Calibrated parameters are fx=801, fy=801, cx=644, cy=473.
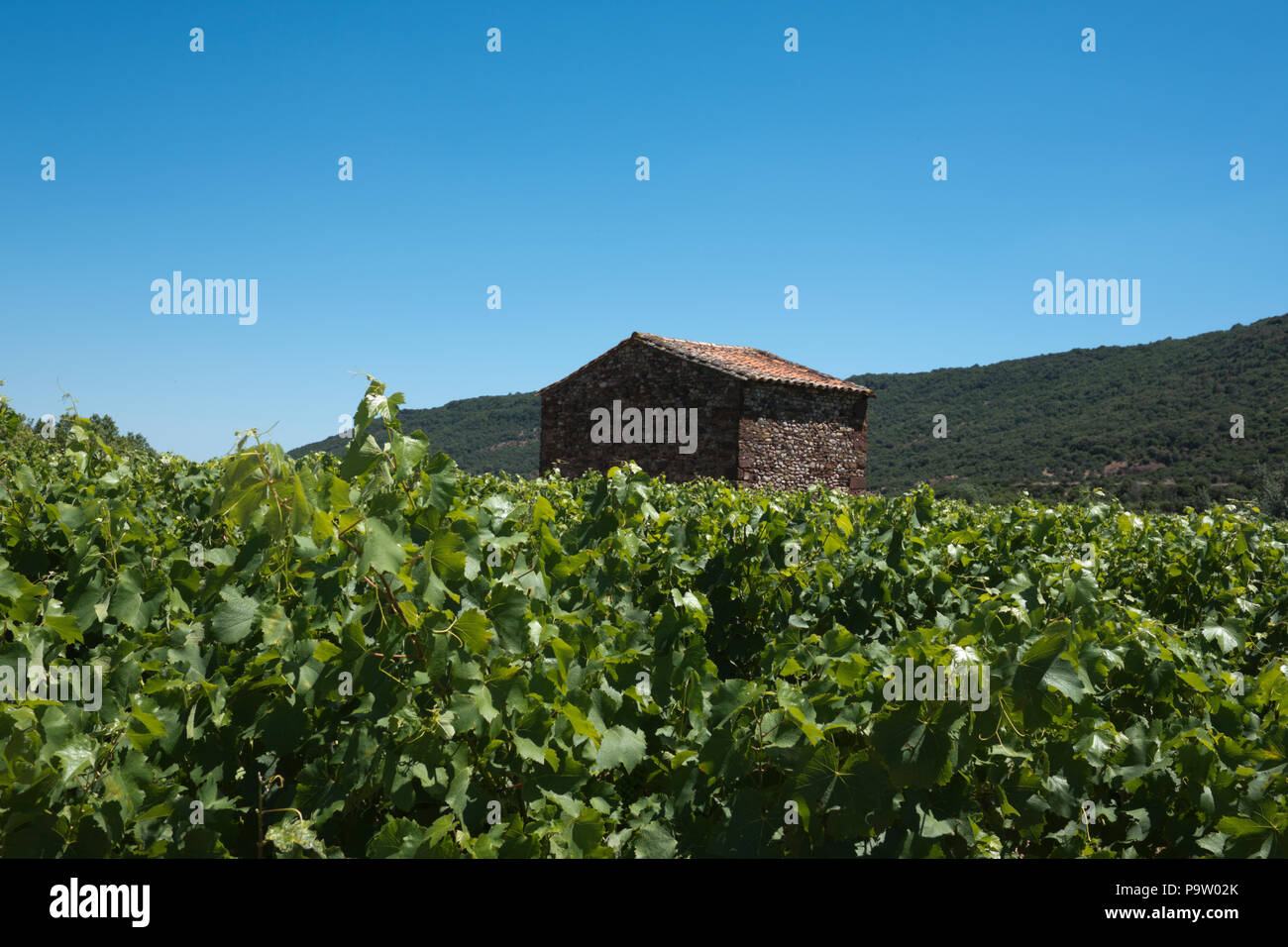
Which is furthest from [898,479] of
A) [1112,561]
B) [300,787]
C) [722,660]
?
[300,787]

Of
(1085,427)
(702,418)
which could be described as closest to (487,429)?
(1085,427)

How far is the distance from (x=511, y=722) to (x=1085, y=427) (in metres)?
46.6

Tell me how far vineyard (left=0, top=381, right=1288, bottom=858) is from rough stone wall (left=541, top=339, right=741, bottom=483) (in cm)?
1653

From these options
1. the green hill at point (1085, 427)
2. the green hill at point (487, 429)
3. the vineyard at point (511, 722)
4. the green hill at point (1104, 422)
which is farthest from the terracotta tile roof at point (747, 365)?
the green hill at point (487, 429)

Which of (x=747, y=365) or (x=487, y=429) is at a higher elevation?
(x=487, y=429)

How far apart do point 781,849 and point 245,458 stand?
1.46 meters

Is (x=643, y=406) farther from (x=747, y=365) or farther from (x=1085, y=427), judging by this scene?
(x=1085, y=427)

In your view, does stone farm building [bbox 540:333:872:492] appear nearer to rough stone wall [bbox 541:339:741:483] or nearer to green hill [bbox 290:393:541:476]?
rough stone wall [bbox 541:339:741:483]

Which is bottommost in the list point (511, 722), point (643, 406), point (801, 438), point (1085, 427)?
point (511, 722)

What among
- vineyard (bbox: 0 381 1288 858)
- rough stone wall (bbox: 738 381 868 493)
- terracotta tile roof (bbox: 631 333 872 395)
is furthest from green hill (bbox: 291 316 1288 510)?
vineyard (bbox: 0 381 1288 858)

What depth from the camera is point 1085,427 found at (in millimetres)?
42094
